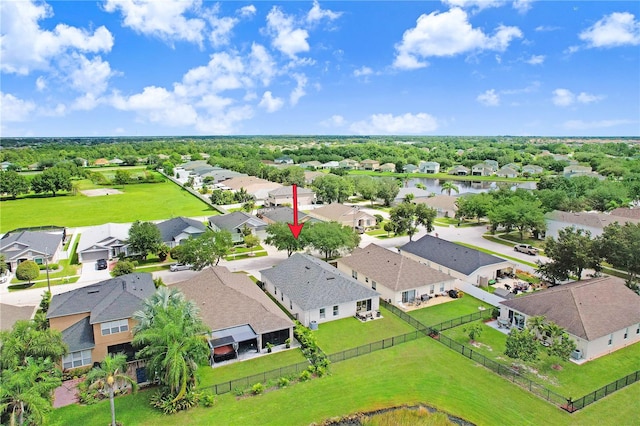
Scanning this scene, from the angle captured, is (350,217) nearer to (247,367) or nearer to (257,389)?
(247,367)

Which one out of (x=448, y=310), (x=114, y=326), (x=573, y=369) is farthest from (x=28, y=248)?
(x=573, y=369)

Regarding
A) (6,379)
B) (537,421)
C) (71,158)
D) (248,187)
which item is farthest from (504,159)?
(71,158)

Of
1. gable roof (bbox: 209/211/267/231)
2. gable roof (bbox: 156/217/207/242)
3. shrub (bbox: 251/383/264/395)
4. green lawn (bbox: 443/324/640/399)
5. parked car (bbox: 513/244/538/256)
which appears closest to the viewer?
shrub (bbox: 251/383/264/395)

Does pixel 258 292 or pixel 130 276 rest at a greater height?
pixel 130 276

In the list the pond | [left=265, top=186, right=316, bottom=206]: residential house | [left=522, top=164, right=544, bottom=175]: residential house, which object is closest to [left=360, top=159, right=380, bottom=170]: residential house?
the pond

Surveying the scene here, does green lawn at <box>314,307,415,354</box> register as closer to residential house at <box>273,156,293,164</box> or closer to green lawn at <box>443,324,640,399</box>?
green lawn at <box>443,324,640,399</box>

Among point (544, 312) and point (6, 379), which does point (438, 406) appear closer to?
point (544, 312)
